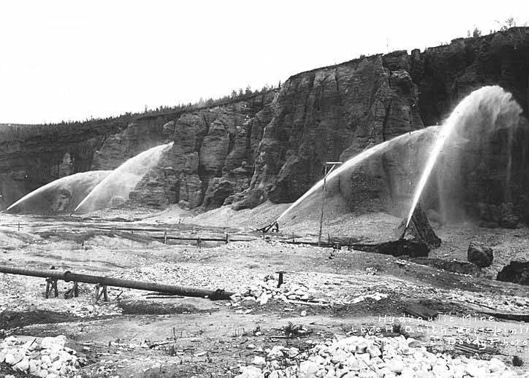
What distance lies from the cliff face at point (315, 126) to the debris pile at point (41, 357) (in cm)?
3275

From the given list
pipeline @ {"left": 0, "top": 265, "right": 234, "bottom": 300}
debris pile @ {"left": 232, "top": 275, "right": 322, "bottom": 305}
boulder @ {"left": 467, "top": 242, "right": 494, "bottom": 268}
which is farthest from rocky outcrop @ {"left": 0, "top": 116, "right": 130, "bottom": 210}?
debris pile @ {"left": 232, "top": 275, "right": 322, "bottom": 305}

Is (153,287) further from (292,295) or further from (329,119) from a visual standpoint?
(329,119)

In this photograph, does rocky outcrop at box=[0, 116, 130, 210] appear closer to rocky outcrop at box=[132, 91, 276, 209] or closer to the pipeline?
rocky outcrop at box=[132, 91, 276, 209]

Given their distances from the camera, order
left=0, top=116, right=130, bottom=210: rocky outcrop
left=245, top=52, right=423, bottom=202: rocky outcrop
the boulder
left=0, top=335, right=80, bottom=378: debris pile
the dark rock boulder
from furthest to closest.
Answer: left=0, top=116, right=130, bottom=210: rocky outcrop, left=245, top=52, right=423, bottom=202: rocky outcrop, the boulder, the dark rock boulder, left=0, top=335, right=80, bottom=378: debris pile

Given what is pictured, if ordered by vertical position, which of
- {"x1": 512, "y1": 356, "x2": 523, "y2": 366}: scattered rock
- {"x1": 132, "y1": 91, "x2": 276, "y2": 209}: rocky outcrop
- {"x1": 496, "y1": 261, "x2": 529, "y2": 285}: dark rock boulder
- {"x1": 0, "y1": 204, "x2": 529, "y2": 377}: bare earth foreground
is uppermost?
{"x1": 132, "y1": 91, "x2": 276, "y2": 209}: rocky outcrop

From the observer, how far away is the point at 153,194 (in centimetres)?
6669

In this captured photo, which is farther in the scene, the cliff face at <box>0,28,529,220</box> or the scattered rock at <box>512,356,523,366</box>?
the cliff face at <box>0,28,529,220</box>

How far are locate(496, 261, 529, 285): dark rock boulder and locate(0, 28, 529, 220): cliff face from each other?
1602 centimetres

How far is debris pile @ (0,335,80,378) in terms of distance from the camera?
8383 millimetres

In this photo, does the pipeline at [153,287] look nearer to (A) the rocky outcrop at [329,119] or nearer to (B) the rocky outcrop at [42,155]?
(A) the rocky outcrop at [329,119]

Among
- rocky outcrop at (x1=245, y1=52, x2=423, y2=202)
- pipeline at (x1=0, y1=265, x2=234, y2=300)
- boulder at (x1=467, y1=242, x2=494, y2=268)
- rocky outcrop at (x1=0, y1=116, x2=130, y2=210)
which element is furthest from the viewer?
rocky outcrop at (x1=0, y1=116, x2=130, y2=210)

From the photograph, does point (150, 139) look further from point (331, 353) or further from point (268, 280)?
point (331, 353)

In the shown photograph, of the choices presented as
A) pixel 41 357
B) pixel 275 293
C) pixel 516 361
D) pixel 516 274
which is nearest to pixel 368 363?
pixel 516 361

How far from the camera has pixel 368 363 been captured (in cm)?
802
